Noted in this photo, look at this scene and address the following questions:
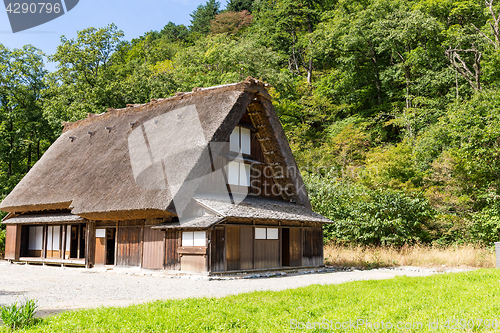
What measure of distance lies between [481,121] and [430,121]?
10.3 meters

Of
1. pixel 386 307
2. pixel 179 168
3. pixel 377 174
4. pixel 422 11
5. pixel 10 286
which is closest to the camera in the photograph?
pixel 386 307

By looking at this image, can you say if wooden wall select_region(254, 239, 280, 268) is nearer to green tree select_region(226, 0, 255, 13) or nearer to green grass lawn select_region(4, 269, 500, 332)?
green grass lawn select_region(4, 269, 500, 332)

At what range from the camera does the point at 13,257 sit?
2259cm

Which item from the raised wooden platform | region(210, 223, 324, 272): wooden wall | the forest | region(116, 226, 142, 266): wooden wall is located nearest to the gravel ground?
region(210, 223, 324, 272): wooden wall

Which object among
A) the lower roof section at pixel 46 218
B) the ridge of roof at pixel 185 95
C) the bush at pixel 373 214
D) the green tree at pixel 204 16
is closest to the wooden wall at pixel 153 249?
the lower roof section at pixel 46 218

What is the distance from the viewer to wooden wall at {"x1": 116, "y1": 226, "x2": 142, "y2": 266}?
17392 millimetres

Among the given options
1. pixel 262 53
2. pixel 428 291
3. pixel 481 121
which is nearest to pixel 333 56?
pixel 262 53

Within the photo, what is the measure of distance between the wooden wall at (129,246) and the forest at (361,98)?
11.8m

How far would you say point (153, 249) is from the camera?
16.8 metres

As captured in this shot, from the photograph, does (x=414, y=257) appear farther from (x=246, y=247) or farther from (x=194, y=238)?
(x=194, y=238)

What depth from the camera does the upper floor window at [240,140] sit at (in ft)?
61.7

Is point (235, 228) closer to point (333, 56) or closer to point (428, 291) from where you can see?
point (428, 291)

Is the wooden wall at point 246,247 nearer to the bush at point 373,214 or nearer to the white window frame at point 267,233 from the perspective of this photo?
the white window frame at point 267,233

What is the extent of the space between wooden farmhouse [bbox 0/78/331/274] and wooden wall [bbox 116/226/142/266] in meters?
0.06
